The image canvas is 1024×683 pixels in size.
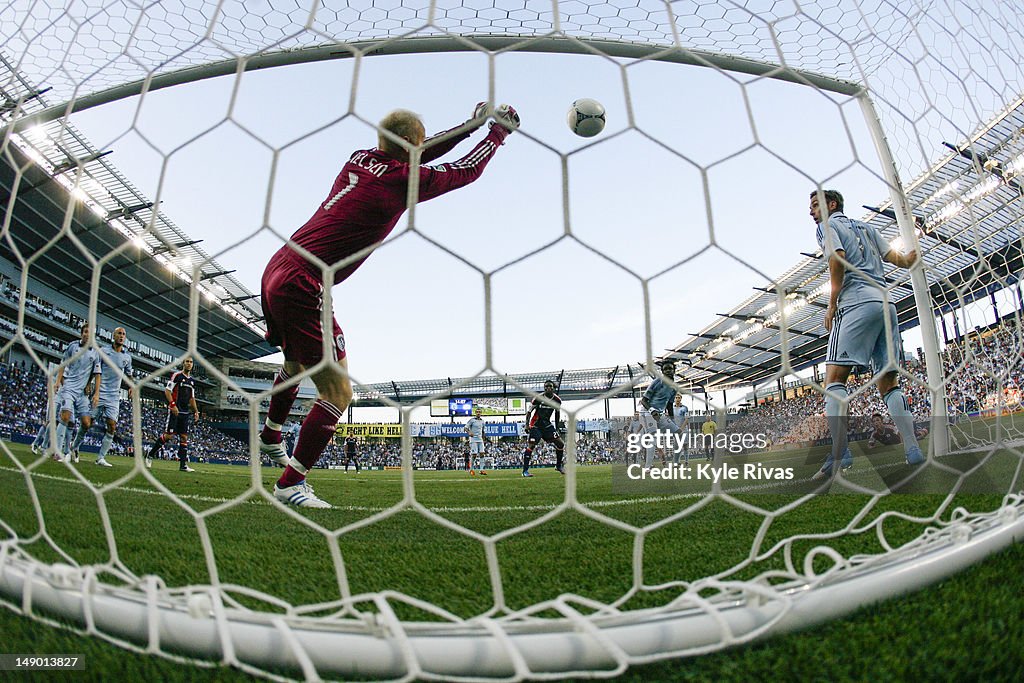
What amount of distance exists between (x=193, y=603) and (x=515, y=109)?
102 cm

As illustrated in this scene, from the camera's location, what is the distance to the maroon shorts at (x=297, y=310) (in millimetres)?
1521

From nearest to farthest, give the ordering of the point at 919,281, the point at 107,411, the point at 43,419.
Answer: the point at 43,419
the point at 919,281
the point at 107,411

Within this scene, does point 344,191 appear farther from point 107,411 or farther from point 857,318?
point 107,411

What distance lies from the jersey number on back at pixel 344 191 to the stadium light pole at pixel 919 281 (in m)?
1.32

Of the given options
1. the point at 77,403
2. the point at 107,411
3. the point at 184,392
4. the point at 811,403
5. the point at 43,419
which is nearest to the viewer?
the point at 43,419

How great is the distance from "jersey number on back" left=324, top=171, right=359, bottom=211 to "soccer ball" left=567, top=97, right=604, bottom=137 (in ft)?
3.55

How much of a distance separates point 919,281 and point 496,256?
2.04 meters

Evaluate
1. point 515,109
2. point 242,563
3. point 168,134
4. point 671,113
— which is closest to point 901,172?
point 671,113

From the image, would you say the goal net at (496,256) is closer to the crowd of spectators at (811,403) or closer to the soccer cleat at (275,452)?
the crowd of spectators at (811,403)

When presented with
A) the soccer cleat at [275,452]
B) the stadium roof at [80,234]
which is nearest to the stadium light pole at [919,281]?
the stadium roof at [80,234]

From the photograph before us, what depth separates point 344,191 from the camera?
1522 mm

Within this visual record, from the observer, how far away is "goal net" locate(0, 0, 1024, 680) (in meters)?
0.64

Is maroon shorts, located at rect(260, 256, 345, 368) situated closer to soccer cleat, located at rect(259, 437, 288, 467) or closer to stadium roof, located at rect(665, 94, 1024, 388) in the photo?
soccer cleat, located at rect(259, 437, 288, 467)

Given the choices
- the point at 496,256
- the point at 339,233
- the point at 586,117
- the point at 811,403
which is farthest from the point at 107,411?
the point at 811,403
